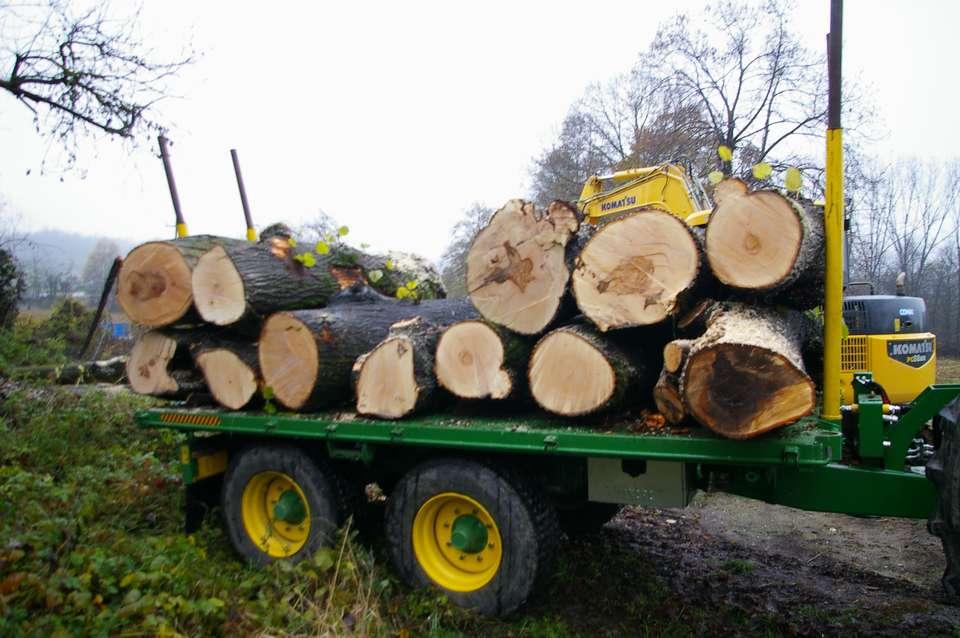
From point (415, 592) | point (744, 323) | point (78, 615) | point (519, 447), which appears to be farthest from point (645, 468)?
point (78, 615)

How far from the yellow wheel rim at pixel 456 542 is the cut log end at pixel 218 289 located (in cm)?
190

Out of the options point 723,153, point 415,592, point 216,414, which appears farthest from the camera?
point 216,414

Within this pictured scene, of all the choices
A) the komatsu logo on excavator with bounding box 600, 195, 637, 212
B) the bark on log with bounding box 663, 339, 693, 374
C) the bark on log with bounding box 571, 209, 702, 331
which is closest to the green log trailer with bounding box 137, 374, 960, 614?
the bark on log with bounding box 663, 339, 693, 374

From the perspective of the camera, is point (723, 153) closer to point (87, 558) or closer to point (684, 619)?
point (684, 619)

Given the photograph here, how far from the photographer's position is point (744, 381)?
3059mm

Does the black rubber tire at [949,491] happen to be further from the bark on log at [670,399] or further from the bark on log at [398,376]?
the bark on log at [398,376]

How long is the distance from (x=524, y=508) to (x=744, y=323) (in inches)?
63.4

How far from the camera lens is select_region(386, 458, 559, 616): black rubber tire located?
3.93 meters

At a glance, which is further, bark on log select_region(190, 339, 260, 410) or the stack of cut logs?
bark on log select_region(190, 339, 260, 410)

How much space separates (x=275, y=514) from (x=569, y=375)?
2.51 metres

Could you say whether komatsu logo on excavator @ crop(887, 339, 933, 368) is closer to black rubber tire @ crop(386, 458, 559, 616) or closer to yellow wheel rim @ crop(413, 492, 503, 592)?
black rubber tire @ crop(386, 458, 559, 616)

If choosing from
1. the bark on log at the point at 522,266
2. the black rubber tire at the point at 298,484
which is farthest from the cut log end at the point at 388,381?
the black rubber tire at the point at 298,484

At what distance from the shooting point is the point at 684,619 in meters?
4.21

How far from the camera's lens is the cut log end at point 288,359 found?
4434 millimetres
